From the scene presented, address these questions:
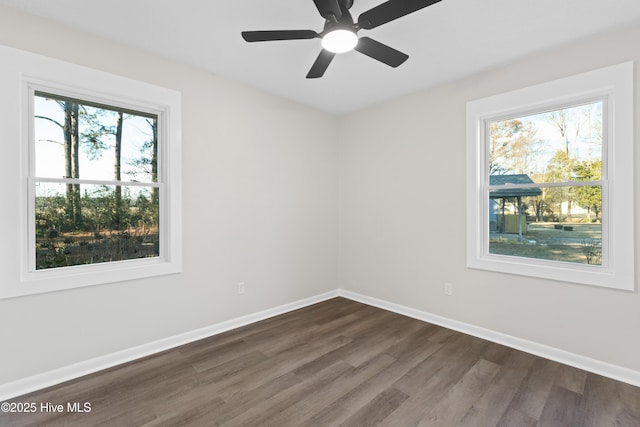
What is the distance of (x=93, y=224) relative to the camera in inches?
97.0

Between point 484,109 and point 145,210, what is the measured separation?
3.35m

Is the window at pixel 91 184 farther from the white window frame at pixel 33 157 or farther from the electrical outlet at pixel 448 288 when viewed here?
the electrical outlet at pixel 448 288

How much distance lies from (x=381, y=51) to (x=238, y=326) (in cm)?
288

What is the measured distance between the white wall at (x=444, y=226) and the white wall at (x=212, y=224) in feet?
1.49

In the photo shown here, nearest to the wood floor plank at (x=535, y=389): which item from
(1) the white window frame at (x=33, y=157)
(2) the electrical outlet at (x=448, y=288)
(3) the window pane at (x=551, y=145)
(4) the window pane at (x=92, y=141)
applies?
(2) the electrical outlet at (x=448, y=288)

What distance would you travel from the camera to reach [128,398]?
201cm

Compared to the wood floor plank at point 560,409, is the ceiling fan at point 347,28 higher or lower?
higher

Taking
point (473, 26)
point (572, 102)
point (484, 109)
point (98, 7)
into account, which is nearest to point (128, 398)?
point (98, 7)

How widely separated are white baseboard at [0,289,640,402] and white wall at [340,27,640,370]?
0.06 metres

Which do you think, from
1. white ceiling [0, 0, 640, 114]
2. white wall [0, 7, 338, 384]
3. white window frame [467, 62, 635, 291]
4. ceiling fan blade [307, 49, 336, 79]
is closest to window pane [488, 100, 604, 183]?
white window frame [467, 62, 635, 291]

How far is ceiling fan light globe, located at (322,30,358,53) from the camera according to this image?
1801 mm

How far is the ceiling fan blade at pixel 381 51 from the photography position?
1949 mm

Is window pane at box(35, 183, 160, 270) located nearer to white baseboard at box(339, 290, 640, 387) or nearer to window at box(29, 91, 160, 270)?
window at box(29, 91, 160, 270)

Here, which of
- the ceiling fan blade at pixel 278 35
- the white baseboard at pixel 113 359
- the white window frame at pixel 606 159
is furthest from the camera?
the white window frame at pixel 606 159
